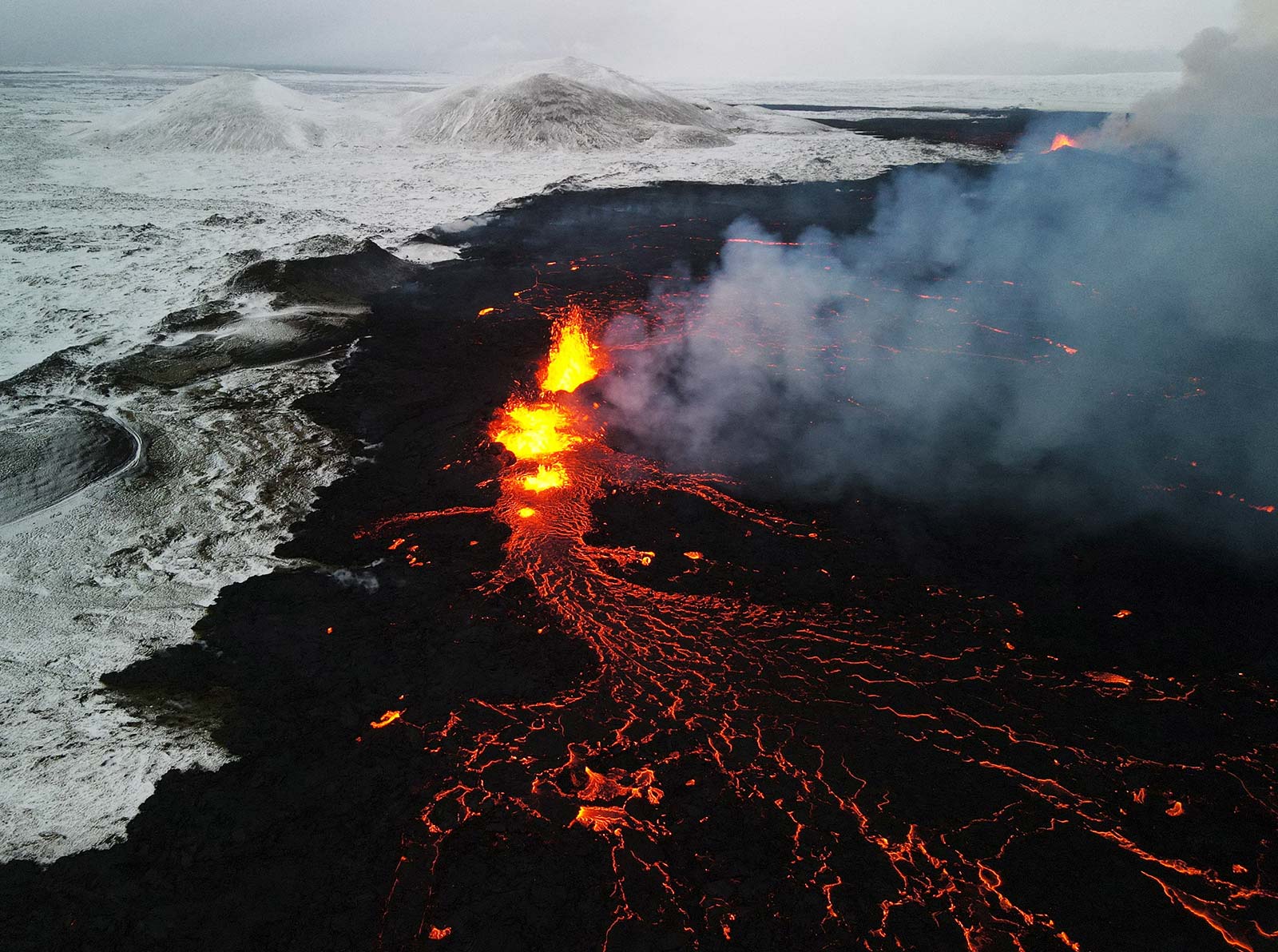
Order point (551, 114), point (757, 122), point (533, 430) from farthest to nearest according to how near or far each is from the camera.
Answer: point (757, 122)
point (551, 114)
point (533, 430)

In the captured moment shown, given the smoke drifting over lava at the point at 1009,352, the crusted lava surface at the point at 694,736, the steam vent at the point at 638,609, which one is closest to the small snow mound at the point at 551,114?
the smoke drifting over lava at the point at 1009,352

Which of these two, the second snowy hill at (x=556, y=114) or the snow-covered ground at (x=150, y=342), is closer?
the snow-covered ground at (x=150, y=342)

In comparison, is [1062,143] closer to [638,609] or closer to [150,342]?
[638,609]

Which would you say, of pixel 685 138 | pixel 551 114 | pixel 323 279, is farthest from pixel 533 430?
pixel 685 138

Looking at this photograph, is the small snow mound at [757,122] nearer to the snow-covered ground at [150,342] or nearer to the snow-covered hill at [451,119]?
the snow-covered hill at [451,119]

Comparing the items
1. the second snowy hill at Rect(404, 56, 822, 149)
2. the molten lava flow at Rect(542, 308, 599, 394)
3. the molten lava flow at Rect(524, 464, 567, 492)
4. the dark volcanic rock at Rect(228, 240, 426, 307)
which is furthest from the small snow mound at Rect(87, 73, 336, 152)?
the molten lava flow at Rect(524, 464, 567, 492)

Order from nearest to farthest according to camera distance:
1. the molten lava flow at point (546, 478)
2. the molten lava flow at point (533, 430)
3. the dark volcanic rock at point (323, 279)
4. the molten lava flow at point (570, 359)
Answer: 1. the molten lava flow at point (546, 478)
2. the molten lava flow at point (533, 430)
3. the molten lava flow at point (570, 359)
4. the dark volcanic rock at point (323, 279)

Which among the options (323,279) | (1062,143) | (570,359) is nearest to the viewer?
(570,359)
